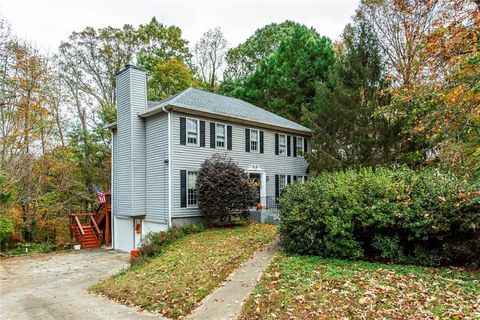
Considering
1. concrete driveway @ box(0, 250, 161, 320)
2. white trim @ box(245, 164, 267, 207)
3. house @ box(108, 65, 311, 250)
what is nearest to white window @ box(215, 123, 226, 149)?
house @ box(108, 65, 311, 250)

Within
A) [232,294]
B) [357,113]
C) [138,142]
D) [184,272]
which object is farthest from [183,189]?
[357,113]

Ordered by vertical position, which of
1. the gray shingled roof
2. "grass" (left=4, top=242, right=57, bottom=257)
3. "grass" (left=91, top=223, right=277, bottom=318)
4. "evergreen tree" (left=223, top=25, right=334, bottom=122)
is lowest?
"grass" (left=4, top=242, right=57, bottom=257)

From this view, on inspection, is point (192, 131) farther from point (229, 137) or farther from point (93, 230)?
point (93, 230)

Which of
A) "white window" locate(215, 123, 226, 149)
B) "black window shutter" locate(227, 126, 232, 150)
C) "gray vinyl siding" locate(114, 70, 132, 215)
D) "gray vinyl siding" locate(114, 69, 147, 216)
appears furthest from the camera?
"black window shutter" locate(227, 126, 232, 150)

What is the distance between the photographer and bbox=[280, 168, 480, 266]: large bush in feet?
23.4

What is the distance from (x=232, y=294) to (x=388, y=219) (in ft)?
13.5

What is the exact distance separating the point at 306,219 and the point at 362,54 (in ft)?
37.7

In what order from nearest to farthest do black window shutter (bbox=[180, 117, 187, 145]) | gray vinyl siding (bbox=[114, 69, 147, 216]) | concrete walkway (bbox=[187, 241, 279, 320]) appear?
concrete walkway (bbox=[187, 241, 279, 320]) → black window shutter (bbox=[180, 117, 187, 145]) → gray vinyl siding (bbox=[114, 69, 147, 216])

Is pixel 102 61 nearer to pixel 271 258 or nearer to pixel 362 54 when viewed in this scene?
pixel 362 54

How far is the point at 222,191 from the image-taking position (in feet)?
43.5

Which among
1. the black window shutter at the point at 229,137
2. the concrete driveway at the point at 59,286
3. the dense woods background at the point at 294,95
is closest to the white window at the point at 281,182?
the dense woods background at the point at 294,95

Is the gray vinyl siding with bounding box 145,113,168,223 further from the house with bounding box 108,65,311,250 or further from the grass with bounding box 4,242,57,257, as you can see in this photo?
the grass with bounding box 4,242,57,257

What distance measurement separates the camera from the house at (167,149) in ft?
45.2

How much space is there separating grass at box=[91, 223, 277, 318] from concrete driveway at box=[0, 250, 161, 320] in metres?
0.39
